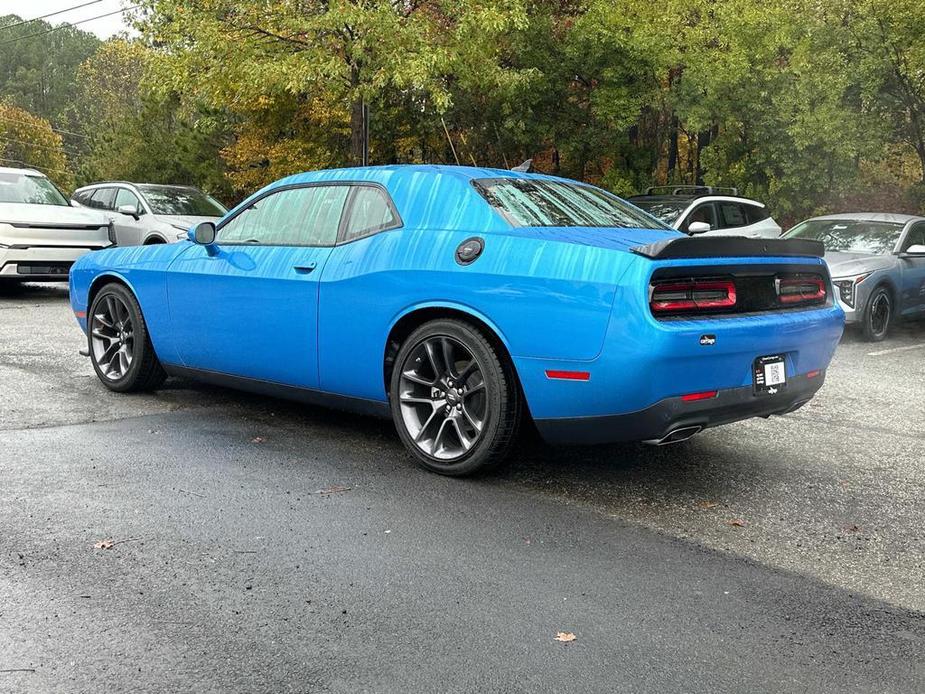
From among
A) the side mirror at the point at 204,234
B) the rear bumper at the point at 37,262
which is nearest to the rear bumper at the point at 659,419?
the side mirror at the point at 204,234

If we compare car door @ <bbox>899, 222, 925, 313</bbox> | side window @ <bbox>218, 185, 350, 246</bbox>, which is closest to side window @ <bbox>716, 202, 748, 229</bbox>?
car door @ <bbox>899, 222, 925, 313</bbox>

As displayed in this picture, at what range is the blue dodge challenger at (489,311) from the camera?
428cm

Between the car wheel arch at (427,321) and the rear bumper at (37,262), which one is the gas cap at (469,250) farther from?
the rear bumper at (37,262)

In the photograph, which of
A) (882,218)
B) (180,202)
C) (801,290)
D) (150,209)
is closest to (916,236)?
(882,218)

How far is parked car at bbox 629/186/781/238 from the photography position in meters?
12.5

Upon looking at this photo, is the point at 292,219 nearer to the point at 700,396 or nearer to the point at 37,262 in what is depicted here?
the point at 700,396

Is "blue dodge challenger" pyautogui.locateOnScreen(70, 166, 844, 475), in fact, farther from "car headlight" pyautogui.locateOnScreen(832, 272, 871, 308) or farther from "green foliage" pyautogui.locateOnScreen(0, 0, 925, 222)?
"green foliage" pyautogui.locateOnScreen(0, 0, 925, 222)

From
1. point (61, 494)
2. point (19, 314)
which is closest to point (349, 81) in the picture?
point (19, 314)

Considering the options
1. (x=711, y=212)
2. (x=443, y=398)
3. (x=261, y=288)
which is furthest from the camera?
(x=711, y=212)

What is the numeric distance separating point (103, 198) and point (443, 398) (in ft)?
41.9

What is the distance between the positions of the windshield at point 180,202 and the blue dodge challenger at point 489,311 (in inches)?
366

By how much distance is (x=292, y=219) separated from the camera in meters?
5.76

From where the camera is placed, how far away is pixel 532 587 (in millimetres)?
3469

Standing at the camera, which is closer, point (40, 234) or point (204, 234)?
point (204, 234)
